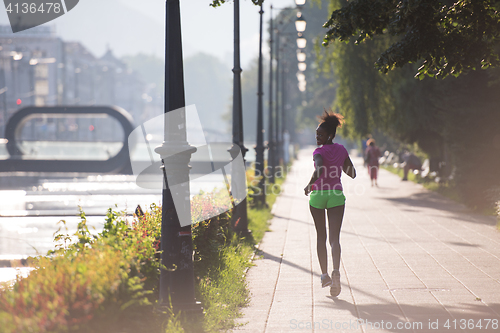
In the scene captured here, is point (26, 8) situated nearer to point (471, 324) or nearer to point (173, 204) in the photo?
point (173, 204)

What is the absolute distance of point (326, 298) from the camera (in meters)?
6.10

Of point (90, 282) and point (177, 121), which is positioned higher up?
point (177, 121)

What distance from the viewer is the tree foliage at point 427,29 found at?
696 cm

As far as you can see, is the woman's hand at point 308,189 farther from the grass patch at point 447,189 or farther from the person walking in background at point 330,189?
the grass patch at point 447,189

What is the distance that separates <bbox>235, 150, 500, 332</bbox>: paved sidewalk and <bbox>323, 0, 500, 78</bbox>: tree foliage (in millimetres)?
2718

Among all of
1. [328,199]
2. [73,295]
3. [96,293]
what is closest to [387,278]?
[328,199]

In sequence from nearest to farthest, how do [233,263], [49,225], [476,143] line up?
[233,263] → [476,143] → [49,225]

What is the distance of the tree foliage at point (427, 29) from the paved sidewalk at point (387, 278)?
2.72 meters

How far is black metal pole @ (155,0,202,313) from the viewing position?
5.04m

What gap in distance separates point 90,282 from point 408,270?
16.3 feet

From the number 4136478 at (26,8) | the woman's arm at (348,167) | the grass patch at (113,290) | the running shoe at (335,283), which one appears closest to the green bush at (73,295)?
the grass patch at (113,290)

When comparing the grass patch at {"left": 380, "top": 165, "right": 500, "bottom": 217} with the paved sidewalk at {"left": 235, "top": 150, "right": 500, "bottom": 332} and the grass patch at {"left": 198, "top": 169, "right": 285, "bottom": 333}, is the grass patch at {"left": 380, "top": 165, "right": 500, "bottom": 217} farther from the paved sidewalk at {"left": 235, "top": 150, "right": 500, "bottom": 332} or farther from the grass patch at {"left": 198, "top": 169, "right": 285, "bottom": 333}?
the grass patch at {"left": 198, "top": 169, "right": 285, "bottom": 333}

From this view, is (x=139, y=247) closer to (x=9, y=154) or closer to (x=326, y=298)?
(x=326, y=298)

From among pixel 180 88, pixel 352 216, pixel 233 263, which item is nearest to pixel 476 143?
pixel 352 216
